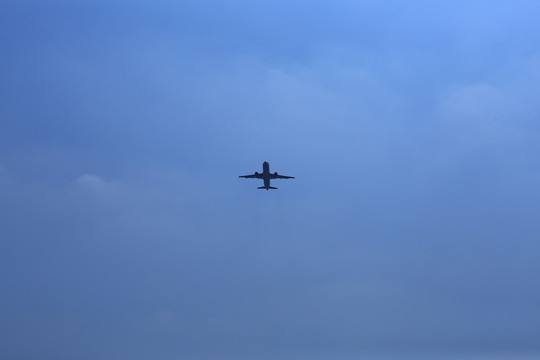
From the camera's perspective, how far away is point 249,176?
196 feet

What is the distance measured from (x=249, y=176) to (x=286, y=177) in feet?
40.0

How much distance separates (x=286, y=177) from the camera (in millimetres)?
63219
